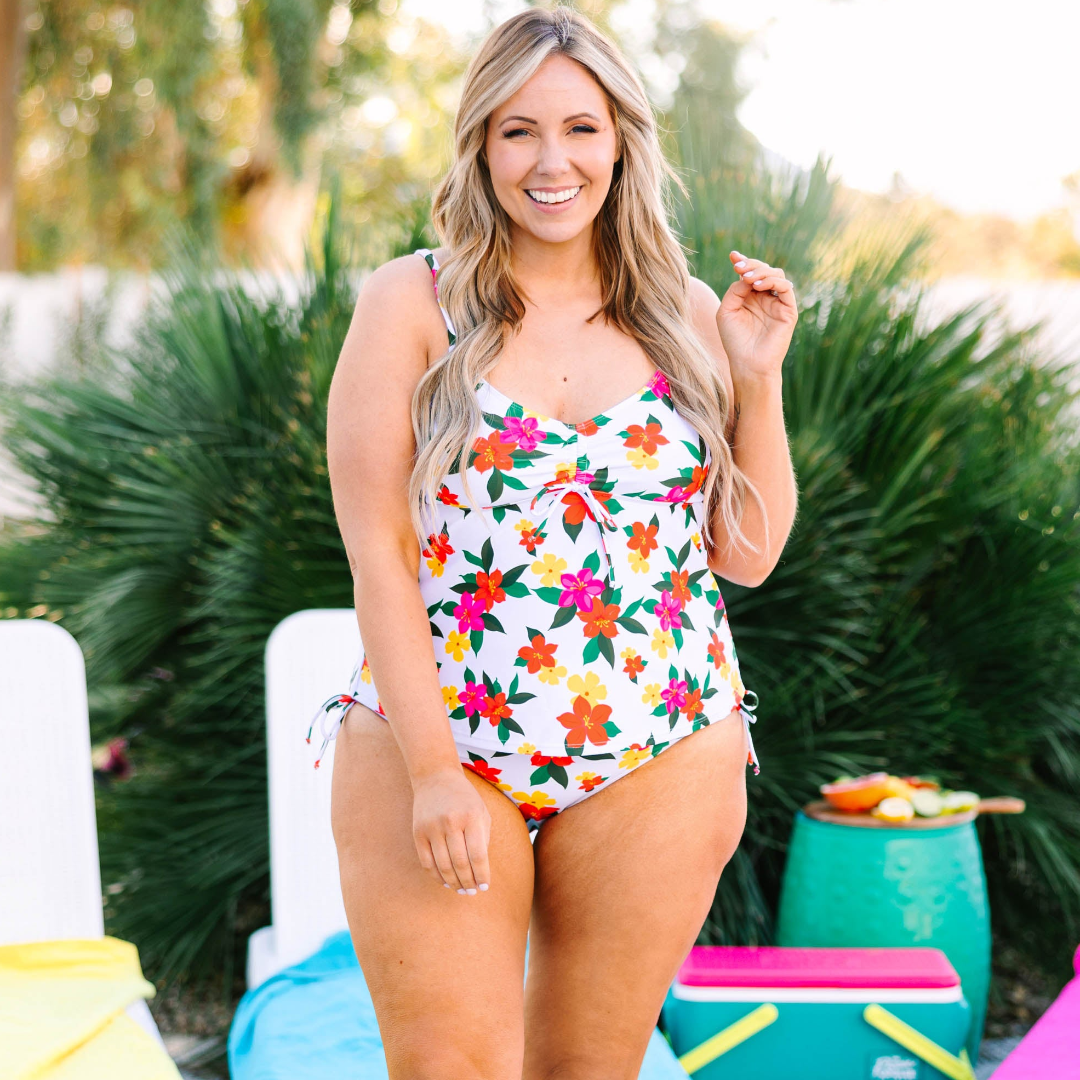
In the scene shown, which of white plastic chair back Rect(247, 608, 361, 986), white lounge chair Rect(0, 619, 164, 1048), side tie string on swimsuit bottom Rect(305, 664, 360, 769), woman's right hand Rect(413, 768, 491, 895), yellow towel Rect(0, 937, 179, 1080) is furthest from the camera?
white plastic chair back Rect(247, 608, 361, 986)

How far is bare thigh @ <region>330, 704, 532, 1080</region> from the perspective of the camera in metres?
1.34

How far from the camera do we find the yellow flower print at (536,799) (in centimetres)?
142

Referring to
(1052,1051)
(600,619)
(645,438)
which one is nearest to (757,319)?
(645,438)

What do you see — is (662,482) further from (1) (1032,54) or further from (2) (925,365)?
(1) (1032,54)

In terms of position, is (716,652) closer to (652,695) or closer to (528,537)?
(652,695)

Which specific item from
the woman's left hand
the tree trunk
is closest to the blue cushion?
the woman's left hand

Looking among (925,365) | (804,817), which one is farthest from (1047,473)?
(804,817)

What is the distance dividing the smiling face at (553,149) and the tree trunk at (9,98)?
11.2 meters

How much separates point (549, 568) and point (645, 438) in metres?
0.20

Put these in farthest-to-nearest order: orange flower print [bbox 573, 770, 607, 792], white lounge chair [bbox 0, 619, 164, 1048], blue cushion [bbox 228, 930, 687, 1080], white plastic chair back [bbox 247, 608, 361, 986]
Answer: white plastic chair back [bbox 247, 608, 361, 986]
white lounge chair [bbox 0, 619, 164, 1048]
blue cushion [bbox 228, 930, 687, 1080]
orange flower print [bbox 573, 770, 607, 792]

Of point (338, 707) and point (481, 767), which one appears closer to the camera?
point (481, 767)

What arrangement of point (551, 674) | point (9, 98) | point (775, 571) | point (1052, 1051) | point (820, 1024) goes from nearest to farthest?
point (551, 674), point (1052, 1051), point (820, 1024), point (775, 571), point (9, 98)

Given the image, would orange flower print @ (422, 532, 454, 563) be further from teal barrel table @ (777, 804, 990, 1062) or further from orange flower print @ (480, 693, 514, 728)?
teal barrel table @ (777, 804, 990, 1062)

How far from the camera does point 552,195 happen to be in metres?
1.49
